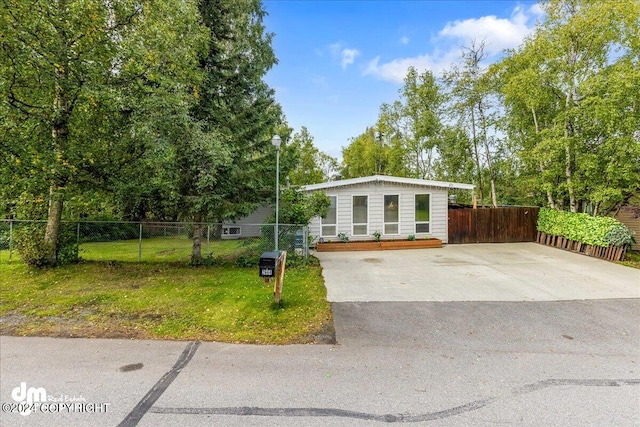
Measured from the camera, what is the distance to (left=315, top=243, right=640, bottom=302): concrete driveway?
5.91 meters

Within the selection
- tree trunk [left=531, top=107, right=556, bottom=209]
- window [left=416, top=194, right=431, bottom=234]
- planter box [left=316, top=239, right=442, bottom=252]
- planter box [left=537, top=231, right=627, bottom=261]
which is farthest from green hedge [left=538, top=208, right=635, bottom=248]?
window [left=416, top=194, right=431, bottom=234]

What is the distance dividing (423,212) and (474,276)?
549 cm

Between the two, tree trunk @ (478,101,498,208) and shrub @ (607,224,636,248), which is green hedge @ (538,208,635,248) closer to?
shrub @ (607,224,636,248)

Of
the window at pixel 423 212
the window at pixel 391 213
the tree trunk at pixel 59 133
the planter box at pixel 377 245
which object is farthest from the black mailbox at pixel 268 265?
the window at pixel 423 212

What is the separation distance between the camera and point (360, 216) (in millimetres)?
12336

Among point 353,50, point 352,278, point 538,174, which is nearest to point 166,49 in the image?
point 352,278

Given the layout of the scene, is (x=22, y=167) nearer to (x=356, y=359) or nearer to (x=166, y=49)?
(x=166, y=49)

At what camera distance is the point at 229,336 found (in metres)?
3.99

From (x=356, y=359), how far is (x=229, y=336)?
1.77 m

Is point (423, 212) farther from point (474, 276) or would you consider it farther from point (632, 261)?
point (632, 261)

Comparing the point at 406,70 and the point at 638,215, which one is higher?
the point at 406,70

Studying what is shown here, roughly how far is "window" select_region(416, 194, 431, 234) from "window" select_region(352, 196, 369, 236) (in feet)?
7.36

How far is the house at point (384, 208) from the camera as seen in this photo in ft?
40.0

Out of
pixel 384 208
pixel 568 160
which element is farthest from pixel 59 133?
pixel 568 160
